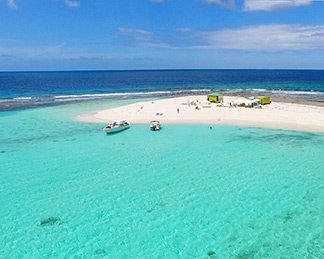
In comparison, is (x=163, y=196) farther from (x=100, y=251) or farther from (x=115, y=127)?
(x=115, y=127)

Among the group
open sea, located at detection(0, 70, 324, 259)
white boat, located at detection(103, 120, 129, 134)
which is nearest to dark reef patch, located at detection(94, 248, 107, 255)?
open sea, located at detection(0, 70, 324, 259)

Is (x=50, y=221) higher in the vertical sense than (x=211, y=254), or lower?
lower

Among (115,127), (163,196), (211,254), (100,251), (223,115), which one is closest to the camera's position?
(211,254)

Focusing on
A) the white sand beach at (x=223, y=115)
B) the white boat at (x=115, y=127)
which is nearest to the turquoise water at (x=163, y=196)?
the white boat at (x=115, y=127)

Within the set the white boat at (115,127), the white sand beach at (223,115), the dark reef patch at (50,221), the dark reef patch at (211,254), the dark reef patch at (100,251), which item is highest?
the dark reef patch at (211,254)

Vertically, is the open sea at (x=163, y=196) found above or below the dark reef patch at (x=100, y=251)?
below

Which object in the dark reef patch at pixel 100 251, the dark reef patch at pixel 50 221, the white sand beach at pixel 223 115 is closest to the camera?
the dark reef patch at pixel 100 251

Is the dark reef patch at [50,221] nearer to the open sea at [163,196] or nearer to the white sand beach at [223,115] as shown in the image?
the open sea at [163,196]

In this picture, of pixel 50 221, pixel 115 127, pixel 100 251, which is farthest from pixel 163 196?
pixel 115 127
